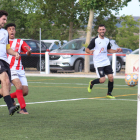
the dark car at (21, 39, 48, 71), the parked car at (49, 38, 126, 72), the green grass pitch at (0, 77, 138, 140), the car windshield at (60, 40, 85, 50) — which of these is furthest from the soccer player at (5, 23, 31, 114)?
the dark car at (21, 39, 48, 71)

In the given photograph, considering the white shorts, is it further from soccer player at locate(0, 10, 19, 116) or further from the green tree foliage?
the green tree foliage

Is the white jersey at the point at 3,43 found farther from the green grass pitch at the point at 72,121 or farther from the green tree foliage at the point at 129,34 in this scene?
the green tree foliage at the point at 129,34

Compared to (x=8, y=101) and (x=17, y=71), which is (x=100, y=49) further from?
(x=8, y=101)

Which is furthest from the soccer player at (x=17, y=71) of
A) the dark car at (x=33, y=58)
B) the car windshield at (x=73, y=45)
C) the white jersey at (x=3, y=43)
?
Result: the dark car at (x=33, y=58)

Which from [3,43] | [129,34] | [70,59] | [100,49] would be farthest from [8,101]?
[129,34]

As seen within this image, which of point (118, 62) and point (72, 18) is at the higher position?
point (72, 18)

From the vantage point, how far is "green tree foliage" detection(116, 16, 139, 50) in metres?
58.6

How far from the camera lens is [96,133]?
5828 mm

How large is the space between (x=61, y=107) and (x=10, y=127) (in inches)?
111

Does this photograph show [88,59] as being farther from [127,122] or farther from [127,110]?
[127,122]

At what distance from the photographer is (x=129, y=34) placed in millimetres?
60531

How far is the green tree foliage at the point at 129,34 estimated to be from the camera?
58.6 meters

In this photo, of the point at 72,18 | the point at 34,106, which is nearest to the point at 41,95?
the point at 34,106

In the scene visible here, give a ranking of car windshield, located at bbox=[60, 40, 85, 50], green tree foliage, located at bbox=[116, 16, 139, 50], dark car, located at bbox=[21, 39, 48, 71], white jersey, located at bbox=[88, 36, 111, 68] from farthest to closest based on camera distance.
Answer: green tree foliage, located at bbox=[116, 16, 139, 50] < dark car, located at bbox=[21, 39, 48, 71] < car windshield, located at bbox=[60, 40, 85, 50] < white jersey, located at bbox=[88, 36, 111, 68]
